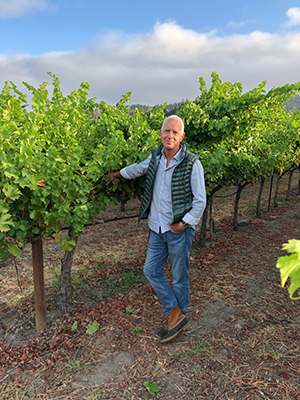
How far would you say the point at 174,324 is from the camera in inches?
128

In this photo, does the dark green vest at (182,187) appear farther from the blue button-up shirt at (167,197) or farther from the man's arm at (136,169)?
the man's arm at (136,169)

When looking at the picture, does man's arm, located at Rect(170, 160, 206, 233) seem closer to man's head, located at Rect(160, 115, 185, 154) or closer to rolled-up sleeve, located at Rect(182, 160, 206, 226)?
rolled-up sleeve, located at Rect(182, 160, 206, 226)

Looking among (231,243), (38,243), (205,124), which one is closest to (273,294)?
(231,243)

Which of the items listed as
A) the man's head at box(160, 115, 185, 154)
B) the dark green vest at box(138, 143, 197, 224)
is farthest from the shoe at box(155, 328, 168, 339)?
the man's head at box(160, 115, 185, 154)

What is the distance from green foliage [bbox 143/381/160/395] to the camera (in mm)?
2605

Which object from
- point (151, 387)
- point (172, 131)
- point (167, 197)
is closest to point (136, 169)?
point (167, 197)

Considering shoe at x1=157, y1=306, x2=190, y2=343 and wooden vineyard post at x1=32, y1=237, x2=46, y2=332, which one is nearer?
shoe at x1=157, y1=306, x2=190, y2=343

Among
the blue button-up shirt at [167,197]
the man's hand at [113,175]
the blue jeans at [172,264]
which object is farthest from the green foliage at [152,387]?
the man's hand at [113,175]

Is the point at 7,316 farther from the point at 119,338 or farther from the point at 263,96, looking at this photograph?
the point at 263,96

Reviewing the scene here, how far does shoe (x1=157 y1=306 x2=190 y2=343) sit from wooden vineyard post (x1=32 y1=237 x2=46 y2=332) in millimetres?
1525

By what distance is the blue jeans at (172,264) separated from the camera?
3.03 m

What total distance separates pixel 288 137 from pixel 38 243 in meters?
9.11

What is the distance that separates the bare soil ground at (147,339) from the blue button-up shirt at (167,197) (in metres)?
1.42

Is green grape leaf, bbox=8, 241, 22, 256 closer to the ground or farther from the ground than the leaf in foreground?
farther from the ground
